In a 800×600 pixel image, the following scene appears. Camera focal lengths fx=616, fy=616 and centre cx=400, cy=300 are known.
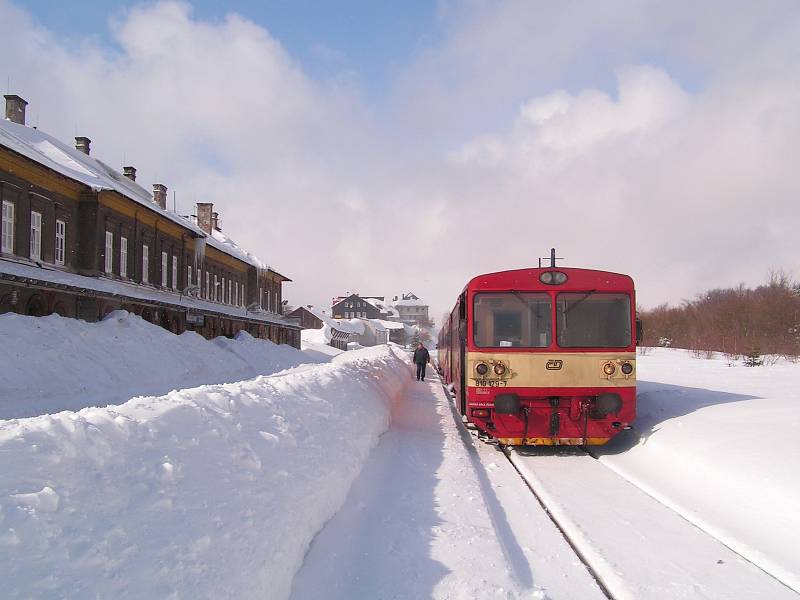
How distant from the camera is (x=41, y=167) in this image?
22.9 meters

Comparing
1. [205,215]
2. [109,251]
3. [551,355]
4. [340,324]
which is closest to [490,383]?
[551,355]

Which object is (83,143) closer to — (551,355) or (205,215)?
(205,215)

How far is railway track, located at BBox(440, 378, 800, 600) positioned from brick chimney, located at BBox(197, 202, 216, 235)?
45864 mm

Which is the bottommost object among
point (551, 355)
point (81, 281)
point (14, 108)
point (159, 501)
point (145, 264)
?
point (159, 501)

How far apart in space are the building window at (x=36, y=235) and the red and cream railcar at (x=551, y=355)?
19448 mm

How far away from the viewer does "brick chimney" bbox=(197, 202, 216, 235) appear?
50.4 meters

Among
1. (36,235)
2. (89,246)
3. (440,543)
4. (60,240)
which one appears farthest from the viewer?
(89,246)

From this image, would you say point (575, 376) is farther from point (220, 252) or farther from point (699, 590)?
point (220, 252)

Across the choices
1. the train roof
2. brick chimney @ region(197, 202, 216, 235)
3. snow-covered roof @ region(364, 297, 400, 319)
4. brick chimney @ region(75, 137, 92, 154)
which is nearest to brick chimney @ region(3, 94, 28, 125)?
brick chimney @ region(75, 137, 92, 154)

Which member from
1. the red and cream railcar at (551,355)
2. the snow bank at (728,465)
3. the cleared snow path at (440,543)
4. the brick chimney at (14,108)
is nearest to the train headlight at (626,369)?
the red and cream railcar at (551,355)

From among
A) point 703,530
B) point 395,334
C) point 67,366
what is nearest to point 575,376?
point 703,530

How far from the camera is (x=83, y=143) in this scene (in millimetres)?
35469

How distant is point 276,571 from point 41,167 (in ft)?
77.2

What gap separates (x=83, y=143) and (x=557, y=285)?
33.6 meters
